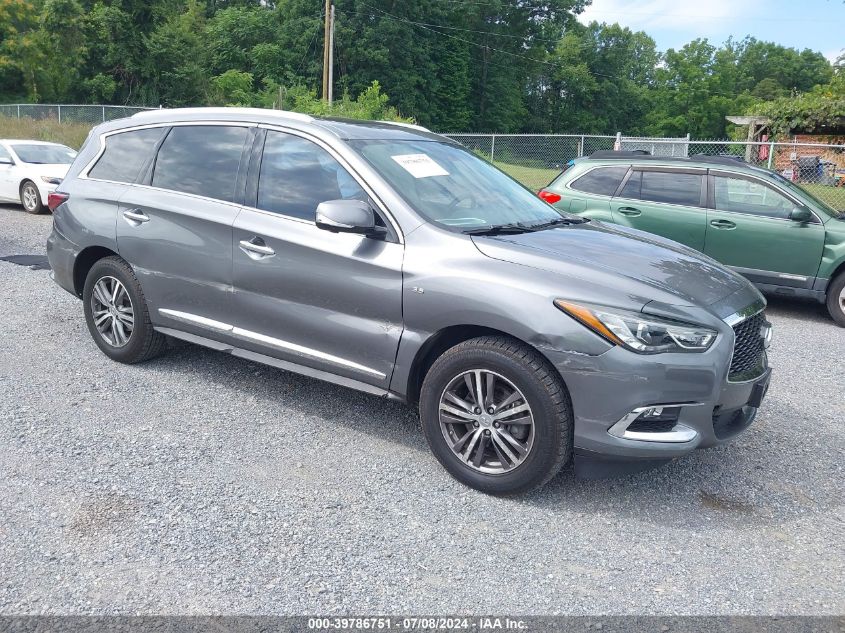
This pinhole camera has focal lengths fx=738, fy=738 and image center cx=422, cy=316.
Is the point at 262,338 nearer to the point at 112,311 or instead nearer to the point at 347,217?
the point at 347,217

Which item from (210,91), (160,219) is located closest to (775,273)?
(160,219)

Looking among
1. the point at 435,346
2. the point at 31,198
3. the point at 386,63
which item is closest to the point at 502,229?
the point at 435,346

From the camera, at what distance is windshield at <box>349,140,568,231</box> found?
4094 millimetres

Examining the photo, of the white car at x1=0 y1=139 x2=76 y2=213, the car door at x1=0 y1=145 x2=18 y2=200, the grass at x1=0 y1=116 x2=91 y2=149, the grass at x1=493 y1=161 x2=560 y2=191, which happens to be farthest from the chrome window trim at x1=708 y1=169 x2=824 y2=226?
the grass at x1=0 y1=116 x2=91 y2=149

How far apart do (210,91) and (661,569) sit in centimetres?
Answer: 4861

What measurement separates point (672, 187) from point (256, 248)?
19.6ft

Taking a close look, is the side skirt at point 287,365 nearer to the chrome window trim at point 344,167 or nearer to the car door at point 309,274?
the car door at point 309,274

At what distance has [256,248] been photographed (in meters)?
4.34

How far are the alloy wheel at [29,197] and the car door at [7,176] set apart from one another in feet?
0.84

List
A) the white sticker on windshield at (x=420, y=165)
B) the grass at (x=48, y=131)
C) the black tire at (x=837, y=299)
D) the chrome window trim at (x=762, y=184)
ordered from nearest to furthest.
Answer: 1. the white sticker on windshield at (x=420, y=165)
2. the black tire at (x=837, y=299)
3. the chrome window trim at (x=762, y=184)
4. the grass at (x=48, y=131)

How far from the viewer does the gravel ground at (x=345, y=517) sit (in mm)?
2889

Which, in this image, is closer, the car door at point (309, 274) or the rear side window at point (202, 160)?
the car door at point (309, 274)

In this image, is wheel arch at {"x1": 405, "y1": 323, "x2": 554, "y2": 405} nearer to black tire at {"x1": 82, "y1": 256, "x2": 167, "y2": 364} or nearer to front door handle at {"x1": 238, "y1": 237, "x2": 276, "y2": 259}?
front door handle at {"x1": 238, "y1": 237, "x2": 276, "y2": 259}

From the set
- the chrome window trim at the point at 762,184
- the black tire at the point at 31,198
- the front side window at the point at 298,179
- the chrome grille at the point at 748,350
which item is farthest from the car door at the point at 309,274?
the black tire at the point at 31,198
